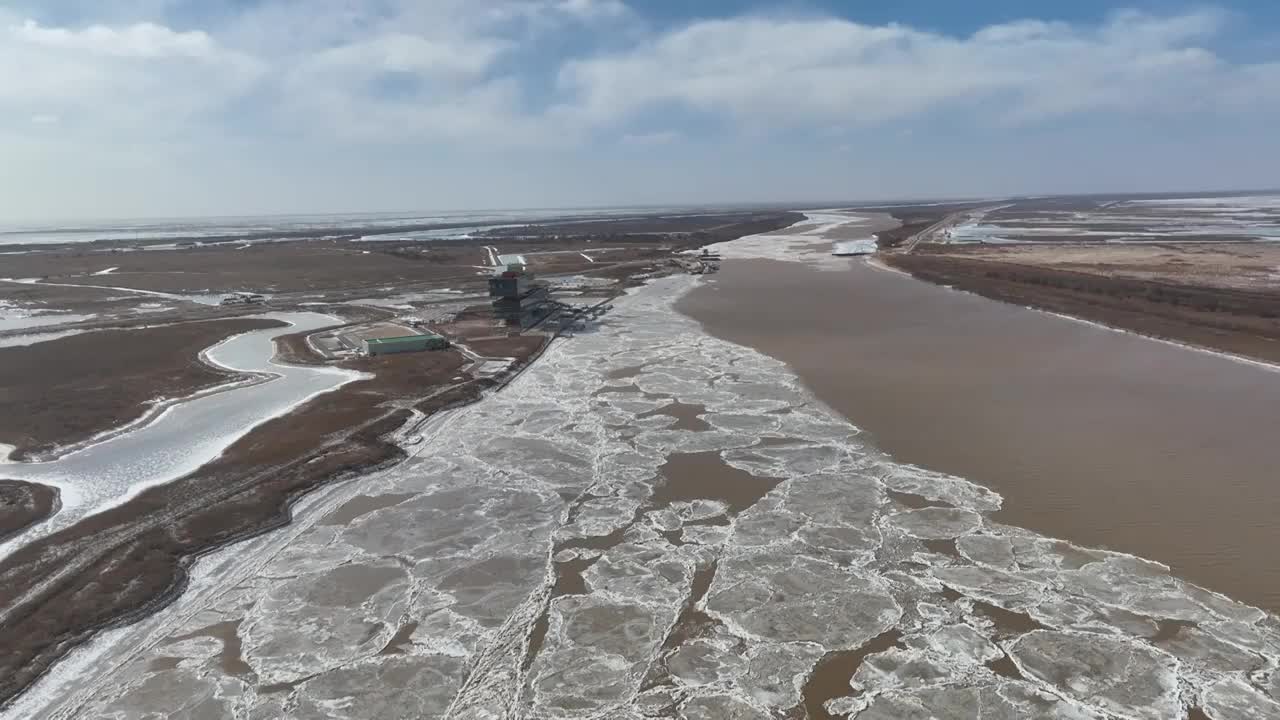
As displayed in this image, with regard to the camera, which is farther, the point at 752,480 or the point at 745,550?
the point at 752,480

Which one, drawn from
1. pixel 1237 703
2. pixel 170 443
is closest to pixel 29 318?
pixel 170 443

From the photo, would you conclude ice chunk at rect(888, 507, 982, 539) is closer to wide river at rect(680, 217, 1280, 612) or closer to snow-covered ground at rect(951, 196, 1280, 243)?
wide river at rect(680, 217, 1280, 612)

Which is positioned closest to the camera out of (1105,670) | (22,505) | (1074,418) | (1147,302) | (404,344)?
(1105,670)

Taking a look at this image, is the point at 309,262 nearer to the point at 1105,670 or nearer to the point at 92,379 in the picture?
the point at 92,379

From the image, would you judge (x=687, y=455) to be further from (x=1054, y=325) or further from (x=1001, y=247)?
(x=1001, y=247)

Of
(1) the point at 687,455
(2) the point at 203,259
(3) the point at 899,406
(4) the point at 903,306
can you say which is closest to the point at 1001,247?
(4) the point at 903,306
